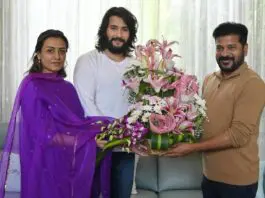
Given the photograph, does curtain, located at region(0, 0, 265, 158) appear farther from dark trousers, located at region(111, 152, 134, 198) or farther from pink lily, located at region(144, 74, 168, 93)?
pink lily, located at region(144, 74, 168, 93)

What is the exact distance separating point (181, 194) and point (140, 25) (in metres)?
1.48

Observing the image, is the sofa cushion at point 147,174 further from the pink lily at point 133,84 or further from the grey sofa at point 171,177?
the pink lily at point 133,84


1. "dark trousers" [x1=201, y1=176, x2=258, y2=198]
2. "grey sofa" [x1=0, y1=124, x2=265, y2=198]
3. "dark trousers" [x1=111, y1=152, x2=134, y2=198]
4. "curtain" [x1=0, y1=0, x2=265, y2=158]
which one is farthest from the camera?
"curtain" [x1=0, y1=0, x2=265, y2=158]

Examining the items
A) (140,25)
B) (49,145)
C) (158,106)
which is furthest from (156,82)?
(140,25)

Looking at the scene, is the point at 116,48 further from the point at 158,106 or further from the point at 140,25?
the point at 140,25

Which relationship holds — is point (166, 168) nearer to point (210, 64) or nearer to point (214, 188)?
point (210, 64)

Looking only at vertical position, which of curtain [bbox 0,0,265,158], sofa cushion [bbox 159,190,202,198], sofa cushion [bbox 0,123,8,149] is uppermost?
curtain [bbox 0,0,265,158]

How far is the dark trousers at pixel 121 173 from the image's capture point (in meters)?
2.31

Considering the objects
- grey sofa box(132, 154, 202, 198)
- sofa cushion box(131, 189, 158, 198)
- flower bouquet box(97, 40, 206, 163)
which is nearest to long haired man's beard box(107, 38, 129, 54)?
flower bouquet box(97, 40, 206, 163)

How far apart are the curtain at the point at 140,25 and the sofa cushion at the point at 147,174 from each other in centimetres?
90

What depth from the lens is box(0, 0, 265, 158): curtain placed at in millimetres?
3594

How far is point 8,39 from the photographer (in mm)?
3596

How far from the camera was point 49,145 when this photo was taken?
6.77 ft

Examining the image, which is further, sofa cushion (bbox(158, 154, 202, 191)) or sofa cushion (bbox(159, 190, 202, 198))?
sofa cushion (bbox(158, 154, 202, 191))
